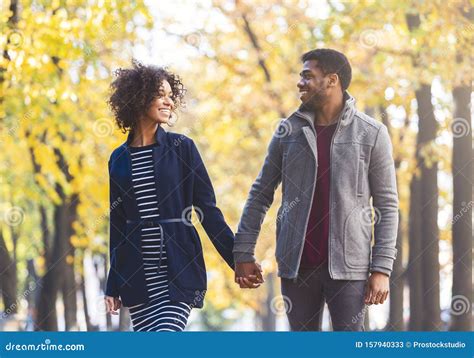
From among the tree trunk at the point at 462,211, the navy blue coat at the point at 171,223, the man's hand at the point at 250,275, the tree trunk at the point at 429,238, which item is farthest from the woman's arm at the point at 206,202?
the tree trunk at the point at 429,238

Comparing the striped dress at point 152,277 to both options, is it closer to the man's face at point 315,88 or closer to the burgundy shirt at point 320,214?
the burgundy shirt at point 320,214

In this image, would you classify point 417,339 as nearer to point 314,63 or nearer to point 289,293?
point 289,293

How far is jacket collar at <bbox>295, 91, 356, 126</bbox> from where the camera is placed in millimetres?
5508

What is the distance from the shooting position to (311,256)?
5.29 m

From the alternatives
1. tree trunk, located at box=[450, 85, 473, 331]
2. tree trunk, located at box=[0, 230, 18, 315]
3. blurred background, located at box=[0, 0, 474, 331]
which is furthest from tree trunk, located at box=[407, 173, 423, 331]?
tree trunk, located at box=[0, 230, 18, 315]

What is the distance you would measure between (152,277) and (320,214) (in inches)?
41.0

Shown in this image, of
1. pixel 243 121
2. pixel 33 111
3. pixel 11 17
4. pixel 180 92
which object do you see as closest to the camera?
pixel 180 92

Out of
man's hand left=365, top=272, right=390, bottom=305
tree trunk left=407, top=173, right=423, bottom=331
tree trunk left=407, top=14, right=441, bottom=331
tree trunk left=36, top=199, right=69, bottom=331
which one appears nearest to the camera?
man's hand left=365, top=272, right=390, bottom=305

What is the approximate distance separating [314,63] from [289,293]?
1.40 m

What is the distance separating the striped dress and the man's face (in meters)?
1.01

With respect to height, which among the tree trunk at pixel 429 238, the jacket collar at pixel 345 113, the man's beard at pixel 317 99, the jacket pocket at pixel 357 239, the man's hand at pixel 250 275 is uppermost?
the tree trunk at pixel 429 238

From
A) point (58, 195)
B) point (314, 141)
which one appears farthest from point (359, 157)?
point (58, 195)

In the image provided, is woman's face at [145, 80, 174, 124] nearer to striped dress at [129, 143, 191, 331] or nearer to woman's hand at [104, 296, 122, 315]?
striped dress at [129, 143, 191, 331]

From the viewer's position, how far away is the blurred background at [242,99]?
969 centimetres
